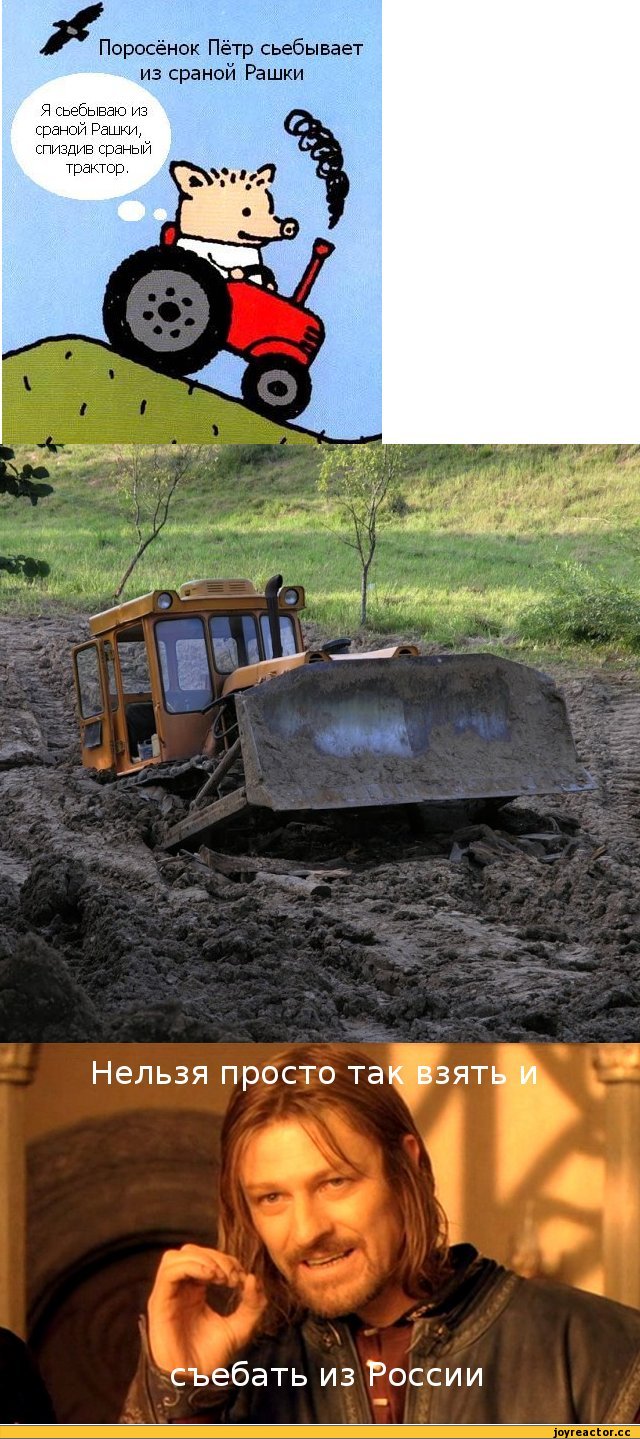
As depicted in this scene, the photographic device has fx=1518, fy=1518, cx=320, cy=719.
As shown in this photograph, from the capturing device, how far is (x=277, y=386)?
3.82 metres

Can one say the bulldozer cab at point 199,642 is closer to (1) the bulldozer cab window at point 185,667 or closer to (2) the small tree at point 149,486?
(1) the bulldozer cab window at point 185,667

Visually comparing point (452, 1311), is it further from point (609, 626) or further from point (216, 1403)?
Result: point (609, 626)

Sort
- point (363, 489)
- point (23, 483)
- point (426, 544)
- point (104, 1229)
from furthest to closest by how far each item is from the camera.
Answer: point (426, 544), point (363, 489), point (23, 483), point (104, 1229)

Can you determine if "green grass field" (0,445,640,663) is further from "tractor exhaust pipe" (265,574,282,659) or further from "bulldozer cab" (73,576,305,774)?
"tractor exhaust pipe" (265,574,282,659)

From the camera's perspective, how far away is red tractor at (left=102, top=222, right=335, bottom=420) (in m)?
3.80

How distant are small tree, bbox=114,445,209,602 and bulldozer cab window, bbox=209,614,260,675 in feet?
5.10

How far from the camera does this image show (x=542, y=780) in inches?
267

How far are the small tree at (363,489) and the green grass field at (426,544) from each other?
0.37 feet

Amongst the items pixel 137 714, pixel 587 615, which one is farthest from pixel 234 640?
pixel 587 615

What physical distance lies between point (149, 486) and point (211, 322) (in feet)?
22.4

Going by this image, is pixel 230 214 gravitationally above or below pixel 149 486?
above

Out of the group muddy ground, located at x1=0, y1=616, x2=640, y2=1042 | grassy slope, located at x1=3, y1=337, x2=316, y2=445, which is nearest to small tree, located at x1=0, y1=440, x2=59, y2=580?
grassy slope, located at x1=3, y1=337, x2=316, y2=445

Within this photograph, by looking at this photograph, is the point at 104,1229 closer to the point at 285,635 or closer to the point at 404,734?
the point at 404,734

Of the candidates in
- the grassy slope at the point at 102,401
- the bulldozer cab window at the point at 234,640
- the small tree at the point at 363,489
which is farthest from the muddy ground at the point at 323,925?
the small tree at the point at 363,489
